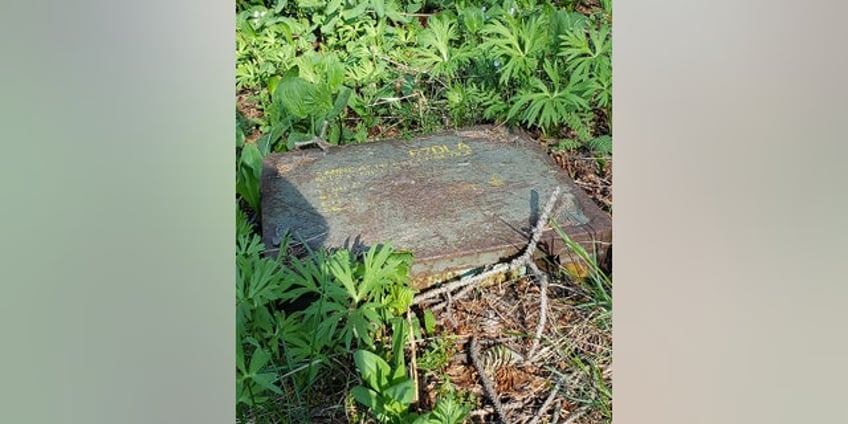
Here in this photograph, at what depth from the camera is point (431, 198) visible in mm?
1699

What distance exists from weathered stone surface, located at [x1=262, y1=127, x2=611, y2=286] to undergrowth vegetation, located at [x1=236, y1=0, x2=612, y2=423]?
26mm

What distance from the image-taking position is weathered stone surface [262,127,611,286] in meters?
1.65

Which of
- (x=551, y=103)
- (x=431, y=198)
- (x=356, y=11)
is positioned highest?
(x=356, y=11)

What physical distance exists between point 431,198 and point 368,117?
0.18m

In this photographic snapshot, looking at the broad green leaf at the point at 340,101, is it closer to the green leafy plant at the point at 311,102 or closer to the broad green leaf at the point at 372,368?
the green leafy plant at the point at 311,102

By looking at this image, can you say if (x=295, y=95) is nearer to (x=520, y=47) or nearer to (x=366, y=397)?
(x=520, y=47)

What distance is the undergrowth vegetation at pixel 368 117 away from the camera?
158cm

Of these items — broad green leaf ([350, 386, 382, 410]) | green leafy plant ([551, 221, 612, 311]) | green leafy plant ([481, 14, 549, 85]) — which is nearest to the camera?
broad green leaf ([350, 386, 382, 410])

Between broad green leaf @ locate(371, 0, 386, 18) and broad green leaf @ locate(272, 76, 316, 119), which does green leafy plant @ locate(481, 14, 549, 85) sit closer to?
broad green leaf @ locate(371, 0, 386, 18)

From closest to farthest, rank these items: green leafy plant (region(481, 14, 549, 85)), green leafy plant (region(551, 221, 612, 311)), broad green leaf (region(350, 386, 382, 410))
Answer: broad green leaf (region(350, 386, 382, 410)), green leafy plant (region(551, 221, 612, 311)), green leafy plant (region(481, 14, 549, 85))

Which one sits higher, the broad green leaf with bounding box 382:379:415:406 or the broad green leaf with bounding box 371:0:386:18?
the broad green leaf with bounding box 371:0:386:18

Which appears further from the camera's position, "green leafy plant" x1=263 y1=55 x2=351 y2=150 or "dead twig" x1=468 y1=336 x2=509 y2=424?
"green leafy plant" x1=263 y1=55 x2=351 y2=150

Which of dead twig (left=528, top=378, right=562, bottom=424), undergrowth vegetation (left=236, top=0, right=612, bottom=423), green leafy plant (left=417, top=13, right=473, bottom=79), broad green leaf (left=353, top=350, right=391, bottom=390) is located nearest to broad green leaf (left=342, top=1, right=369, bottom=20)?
undergrowth vegetation (left=236, top=0, right=612, bottom=423)

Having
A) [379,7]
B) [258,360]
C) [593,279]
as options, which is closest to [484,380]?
[593,279]
